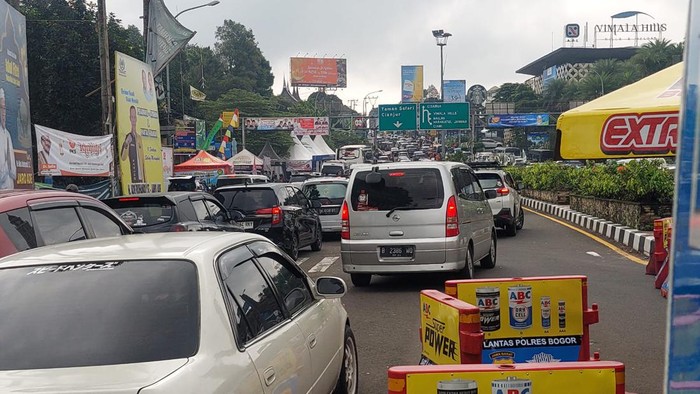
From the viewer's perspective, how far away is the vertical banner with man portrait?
1773 centimetres

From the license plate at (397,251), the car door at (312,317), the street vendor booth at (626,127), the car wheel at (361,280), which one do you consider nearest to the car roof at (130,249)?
the car door at (312,317)

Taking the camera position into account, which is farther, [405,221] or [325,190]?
[325,190]

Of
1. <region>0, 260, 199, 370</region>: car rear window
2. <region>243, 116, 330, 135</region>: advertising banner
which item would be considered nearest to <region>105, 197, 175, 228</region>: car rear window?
<region>0, 260, 199, 370</region>: car rear window

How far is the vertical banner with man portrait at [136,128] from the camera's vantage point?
17.7 m

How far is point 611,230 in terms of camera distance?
1830 centimetres

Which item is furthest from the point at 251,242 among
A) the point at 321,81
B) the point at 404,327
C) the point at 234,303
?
the point at 321,81

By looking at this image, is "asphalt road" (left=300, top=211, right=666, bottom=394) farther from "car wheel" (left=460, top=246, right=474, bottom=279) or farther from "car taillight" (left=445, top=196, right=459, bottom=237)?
"car taillight" (left=445, top=196, right=459, bottom=237)

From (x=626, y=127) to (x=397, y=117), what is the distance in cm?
3858

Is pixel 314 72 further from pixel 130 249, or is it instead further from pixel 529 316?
pixel 130 249

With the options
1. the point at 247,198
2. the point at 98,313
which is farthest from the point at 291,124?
the point at 98,313

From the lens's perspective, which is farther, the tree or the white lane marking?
the tree

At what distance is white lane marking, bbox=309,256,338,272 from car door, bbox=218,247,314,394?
9.45 m

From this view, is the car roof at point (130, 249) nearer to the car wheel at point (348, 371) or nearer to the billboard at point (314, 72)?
the car wheel at point (348, 371)

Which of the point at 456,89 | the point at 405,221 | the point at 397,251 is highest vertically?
the point at 456,89
